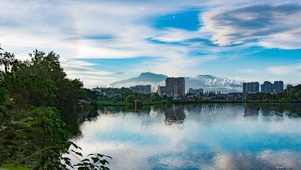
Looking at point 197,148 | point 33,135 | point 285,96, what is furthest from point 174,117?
point 285,96

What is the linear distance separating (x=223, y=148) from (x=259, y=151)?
2581 mm

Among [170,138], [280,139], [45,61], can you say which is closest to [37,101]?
[45,61]

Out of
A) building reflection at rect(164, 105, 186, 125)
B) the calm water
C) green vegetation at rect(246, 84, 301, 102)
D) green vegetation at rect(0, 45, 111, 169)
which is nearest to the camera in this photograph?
green vegetation at rect(0, 45, 111, 169)

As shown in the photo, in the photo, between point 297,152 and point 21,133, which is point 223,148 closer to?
point 297,152

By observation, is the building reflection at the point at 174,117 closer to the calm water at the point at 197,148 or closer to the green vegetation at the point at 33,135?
the calm water at the point at 197,148

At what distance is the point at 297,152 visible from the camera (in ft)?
70.2

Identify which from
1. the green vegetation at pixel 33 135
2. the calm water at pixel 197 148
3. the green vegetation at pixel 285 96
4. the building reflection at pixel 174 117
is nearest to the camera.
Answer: the green vegetation at pixel 33 135

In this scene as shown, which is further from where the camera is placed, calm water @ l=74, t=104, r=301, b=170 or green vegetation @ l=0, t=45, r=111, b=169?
calm water @ l=74, t=104, r=301, b=170

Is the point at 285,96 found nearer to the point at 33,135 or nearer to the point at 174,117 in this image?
the point at 174,117

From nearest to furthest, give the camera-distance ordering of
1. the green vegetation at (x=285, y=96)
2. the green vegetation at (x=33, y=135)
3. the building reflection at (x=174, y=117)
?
the green vegetation at (x=33, y=135), the building reflection at (x=174, y=117), the green vegetation at (x=285, y=96)

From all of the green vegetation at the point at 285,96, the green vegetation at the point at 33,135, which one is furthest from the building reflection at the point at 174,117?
the green vegetation at the point at 285,96

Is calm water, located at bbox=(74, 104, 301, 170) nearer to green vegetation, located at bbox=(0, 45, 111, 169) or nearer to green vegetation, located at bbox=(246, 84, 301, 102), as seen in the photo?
green vegetation, located at bbox=(0, 45, 111, 169)

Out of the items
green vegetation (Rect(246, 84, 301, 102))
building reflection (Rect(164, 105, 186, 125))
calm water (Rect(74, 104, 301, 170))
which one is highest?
green vegetation (Rect(246, 84, 301, 102))

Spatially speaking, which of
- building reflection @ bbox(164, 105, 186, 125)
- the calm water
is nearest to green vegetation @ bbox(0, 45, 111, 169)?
the calm water
